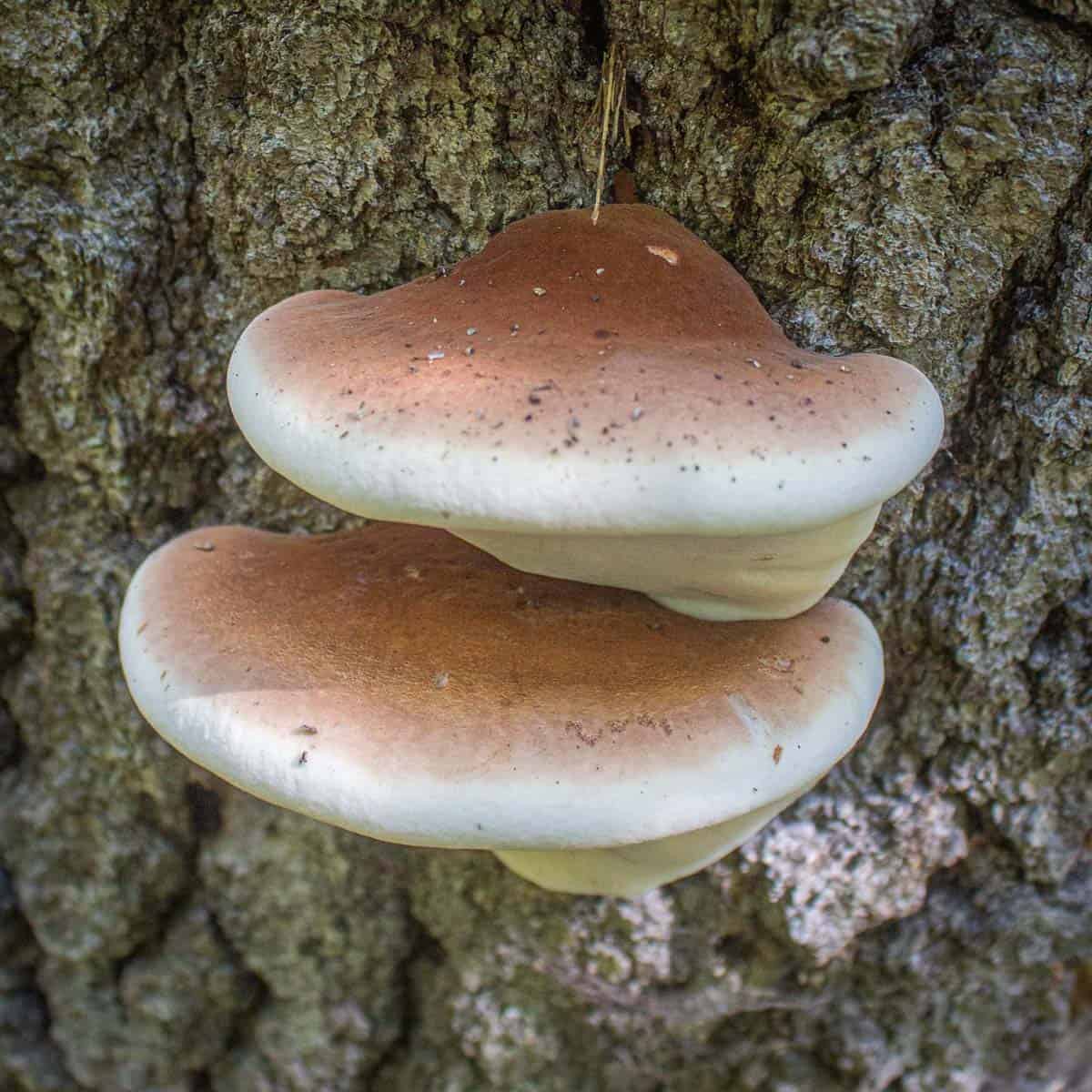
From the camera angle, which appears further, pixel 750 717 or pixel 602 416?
pixel 750 717

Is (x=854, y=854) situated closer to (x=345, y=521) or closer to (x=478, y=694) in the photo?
(x=478, y=694)

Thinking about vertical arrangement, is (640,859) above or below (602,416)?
below

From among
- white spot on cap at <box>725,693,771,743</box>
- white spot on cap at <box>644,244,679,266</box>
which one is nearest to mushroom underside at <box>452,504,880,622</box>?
white spot on cap at <box>725,693,771,743</box>

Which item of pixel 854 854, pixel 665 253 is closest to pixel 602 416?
pixel 665 253

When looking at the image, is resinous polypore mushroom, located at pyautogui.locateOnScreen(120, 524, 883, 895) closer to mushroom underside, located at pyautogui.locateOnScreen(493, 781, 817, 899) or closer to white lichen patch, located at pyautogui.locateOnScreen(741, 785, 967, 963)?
mushroom underside, located at pyautogui.locateOnScreen(493, 781, 817, 899)

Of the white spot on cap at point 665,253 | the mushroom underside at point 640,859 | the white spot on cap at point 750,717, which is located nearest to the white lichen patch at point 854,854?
the mushroom underside at point 640,859

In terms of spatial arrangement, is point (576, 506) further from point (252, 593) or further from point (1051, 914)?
point (1051, 914)
